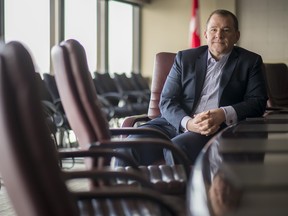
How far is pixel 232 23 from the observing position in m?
3.21

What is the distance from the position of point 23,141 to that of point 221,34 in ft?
7.73

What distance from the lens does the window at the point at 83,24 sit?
8.34 meters

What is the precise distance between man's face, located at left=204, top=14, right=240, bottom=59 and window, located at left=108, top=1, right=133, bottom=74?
6.94 meters

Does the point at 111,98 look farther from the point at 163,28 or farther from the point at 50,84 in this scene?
the point at 163,28

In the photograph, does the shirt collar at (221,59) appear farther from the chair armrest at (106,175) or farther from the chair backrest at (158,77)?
the chair armrest at (106,175)

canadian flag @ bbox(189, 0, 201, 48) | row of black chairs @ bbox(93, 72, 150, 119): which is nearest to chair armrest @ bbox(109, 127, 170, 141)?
row of black chairs @ bbox(93, 72, 150, 119)

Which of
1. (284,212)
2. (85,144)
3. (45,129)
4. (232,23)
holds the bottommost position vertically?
(85,144)

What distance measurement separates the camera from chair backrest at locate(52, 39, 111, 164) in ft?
6.87

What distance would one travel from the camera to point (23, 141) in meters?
0.96

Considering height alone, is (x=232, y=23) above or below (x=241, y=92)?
above

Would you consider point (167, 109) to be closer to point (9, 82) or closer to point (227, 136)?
point (227, 136)

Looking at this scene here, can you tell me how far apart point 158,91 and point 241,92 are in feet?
2.70

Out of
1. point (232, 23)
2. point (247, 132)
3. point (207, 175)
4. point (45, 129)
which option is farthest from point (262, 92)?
point (45, 129)

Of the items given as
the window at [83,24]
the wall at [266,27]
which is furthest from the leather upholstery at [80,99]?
the wall at [266,27]
